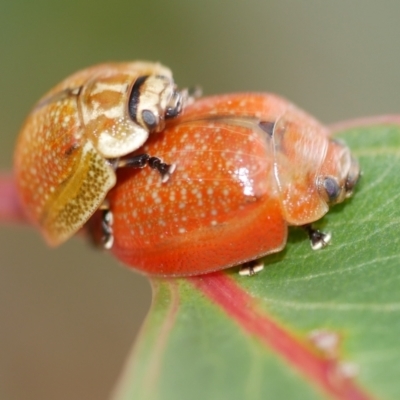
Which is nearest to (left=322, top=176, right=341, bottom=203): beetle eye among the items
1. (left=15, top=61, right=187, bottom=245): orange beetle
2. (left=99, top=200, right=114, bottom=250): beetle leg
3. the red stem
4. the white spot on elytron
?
the white spot on elytron

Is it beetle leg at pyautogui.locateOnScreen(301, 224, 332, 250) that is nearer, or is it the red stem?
the red stem

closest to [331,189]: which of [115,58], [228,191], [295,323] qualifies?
[228,191]

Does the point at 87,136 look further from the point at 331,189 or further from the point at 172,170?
the point at 331,189

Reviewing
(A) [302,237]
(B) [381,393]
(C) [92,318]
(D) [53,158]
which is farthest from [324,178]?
(C) [92,318]

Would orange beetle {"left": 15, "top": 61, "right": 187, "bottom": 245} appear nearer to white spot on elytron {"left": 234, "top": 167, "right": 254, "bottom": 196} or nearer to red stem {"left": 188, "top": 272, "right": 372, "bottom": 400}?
white spot on elytron {"left": 234, "top": 167, "right": 254, "bottom": 196}

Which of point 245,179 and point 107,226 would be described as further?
point 107,226

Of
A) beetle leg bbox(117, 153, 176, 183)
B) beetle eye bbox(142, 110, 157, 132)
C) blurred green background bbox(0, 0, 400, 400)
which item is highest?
beetle eye bbox(142, 110, 157, 132)
